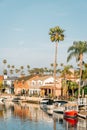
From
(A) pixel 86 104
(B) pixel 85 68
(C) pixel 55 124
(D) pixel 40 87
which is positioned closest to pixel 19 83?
(D) pixel 40 87

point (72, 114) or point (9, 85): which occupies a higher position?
point (9, 85)

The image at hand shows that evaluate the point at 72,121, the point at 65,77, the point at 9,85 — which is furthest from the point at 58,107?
the point at 9,85

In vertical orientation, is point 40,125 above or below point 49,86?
below

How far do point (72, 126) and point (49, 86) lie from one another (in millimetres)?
74153

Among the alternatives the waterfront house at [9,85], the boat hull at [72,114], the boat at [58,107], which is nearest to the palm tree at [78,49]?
the boat at [58,107]

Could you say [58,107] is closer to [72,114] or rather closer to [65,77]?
[72,114]

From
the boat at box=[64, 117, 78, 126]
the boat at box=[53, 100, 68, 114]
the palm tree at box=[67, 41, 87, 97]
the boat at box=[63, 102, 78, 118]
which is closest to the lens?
the boat at box=[64, 117, 78, 126]

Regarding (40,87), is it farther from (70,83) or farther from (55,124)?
(55,124)

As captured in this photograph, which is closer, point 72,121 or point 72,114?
point 72,121

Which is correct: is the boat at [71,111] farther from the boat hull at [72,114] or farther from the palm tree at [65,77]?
the palm tree at [65,77]

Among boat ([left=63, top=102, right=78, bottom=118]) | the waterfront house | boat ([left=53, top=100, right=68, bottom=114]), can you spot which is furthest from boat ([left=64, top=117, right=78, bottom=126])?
the waterfront house

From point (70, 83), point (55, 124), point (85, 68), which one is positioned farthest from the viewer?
point (70, 83)

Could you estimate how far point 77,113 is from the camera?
71.9m

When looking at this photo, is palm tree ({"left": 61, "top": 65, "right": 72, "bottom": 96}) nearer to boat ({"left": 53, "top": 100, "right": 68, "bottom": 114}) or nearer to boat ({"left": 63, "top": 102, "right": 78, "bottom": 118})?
boat ({"left": 53, "top": 100, "right": 68, "bottom": 114})
